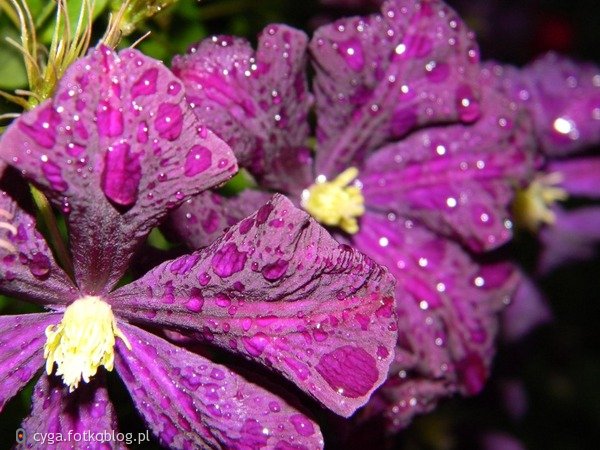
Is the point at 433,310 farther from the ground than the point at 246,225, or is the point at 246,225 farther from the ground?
the point at 246,225

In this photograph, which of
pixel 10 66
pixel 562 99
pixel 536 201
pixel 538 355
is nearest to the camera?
pixel 10 66

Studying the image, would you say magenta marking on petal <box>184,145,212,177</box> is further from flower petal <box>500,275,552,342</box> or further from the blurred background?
flower petal <box>500,275,552,342</box>

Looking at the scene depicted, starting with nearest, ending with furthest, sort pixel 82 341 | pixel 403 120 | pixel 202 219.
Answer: pixel 82 341 < pixel 202 219 < pixel 403 120

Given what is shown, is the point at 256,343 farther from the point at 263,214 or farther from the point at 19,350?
the point at 19,350

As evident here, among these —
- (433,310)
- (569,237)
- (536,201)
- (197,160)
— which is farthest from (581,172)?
(197,160)

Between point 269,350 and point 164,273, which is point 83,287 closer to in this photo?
point 164,273

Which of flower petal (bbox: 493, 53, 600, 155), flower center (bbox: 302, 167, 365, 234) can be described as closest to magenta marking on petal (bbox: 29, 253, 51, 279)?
flower center (bbox: 302, 167, 365, 234)

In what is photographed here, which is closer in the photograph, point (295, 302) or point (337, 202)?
point (295, 302)
